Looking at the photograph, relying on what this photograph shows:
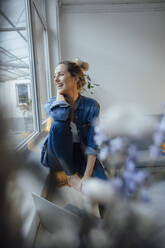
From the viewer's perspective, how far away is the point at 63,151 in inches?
12.0

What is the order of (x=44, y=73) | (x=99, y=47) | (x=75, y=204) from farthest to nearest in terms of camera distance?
(x=99, y=47), (x=44, y=73), (x=75, y=204)

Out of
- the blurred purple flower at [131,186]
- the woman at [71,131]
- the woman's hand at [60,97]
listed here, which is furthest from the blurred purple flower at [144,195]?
the woman's hand at [60,97]

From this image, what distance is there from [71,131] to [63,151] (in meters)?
0.05

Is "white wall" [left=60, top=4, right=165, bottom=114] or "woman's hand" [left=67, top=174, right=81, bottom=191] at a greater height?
"white wall" [left=60, top=4, right=165, bottom=114]

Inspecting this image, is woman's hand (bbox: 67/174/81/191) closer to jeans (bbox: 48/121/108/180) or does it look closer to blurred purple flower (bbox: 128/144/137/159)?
jeans (bbox: 48/121/108/180)

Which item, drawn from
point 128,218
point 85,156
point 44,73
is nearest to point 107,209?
point 128,218

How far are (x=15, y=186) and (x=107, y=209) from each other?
11 centimetres

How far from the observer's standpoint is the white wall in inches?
19.0

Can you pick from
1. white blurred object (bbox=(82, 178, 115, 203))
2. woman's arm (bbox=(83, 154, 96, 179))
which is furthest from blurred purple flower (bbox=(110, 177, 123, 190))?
woman's arm (bbox=(83, 154, 96, 179))

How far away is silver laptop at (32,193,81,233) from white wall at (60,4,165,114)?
185mm

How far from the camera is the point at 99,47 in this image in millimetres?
1363

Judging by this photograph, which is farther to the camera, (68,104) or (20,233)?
(68,104)

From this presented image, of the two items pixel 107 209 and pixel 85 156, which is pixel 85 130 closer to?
pixel 85 156

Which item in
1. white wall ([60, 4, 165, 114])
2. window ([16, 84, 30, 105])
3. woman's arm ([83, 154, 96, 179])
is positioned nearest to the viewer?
window ([16, 84, 30, 105])
